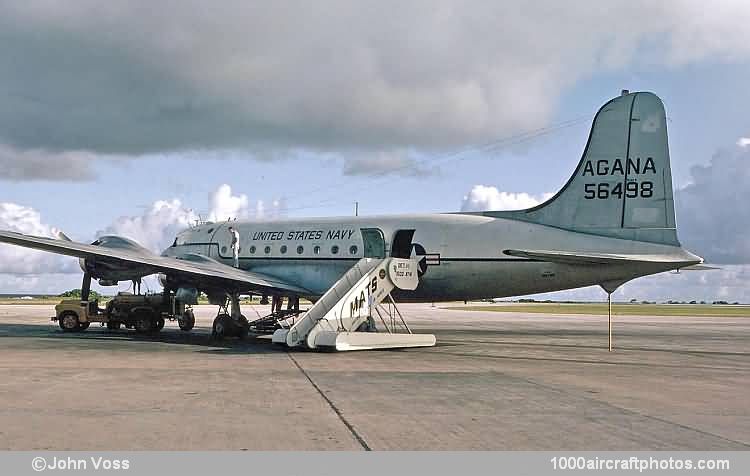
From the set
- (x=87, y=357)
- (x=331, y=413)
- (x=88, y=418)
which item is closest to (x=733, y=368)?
(x=331, y=413)

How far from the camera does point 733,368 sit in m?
18.0

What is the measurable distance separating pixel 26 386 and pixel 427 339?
13311 millimetres

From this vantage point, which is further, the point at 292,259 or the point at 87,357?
the point at 292,259

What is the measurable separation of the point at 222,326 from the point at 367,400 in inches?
608

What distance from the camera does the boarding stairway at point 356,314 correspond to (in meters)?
20.5

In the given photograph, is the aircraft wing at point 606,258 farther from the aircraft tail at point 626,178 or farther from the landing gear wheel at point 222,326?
the landing gear wheel at point 222,326

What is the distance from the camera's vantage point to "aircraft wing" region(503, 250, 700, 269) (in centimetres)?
2216

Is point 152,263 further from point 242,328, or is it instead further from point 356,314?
point 356,314

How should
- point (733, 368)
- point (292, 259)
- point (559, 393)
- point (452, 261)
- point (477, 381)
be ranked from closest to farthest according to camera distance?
point (559, 393), point (477, 381), point (733, 368), point (452, 261), point (292, 259)

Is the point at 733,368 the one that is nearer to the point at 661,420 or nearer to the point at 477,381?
the point at 477,381

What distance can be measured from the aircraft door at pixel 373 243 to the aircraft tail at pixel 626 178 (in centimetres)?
660

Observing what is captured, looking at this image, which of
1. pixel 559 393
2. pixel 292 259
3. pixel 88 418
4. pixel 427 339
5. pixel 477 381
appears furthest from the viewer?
pixel 292 259

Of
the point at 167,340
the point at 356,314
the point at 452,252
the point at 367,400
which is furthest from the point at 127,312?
the point at 367,400

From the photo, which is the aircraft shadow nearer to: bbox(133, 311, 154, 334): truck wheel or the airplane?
bbox(133, 311, 154, 334): truck wheel
